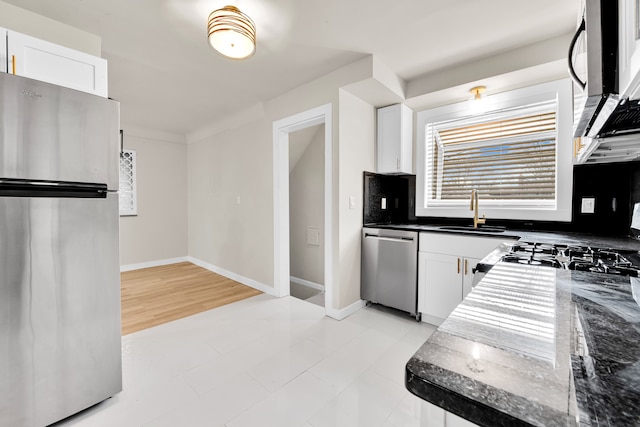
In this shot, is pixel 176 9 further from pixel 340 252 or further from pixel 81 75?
pixel 340 252

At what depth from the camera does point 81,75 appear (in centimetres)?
159

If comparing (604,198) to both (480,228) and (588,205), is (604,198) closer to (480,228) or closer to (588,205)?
(588,205)

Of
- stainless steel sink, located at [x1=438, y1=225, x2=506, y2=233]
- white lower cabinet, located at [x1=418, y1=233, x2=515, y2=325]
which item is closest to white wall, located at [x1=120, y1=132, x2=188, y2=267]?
white lower cabinet, located at [x1=418, y1=233, x2=515, y2=325]

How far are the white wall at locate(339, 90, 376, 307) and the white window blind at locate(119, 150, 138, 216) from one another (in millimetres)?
3877

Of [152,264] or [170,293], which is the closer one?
[170,293]

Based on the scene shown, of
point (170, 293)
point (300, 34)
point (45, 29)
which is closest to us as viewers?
→ point (45, 29)

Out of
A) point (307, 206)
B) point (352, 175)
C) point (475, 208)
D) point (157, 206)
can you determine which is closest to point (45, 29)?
point (352, 175)

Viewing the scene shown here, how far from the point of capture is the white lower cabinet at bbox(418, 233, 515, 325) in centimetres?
228

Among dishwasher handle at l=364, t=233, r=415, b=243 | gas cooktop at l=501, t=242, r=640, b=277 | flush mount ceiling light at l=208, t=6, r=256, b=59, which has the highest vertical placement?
flush mount ceiling light at l=208, t=6, r=256, b=59

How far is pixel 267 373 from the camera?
185 cm

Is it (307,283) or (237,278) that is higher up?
(237,278)

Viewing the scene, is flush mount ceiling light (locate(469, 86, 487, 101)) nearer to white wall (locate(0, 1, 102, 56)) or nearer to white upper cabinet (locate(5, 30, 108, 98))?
white upper cabinet (locate(5, 30, 108, 98))

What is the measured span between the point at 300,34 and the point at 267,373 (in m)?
2.43

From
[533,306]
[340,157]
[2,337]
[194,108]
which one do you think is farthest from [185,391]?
[194,108]
